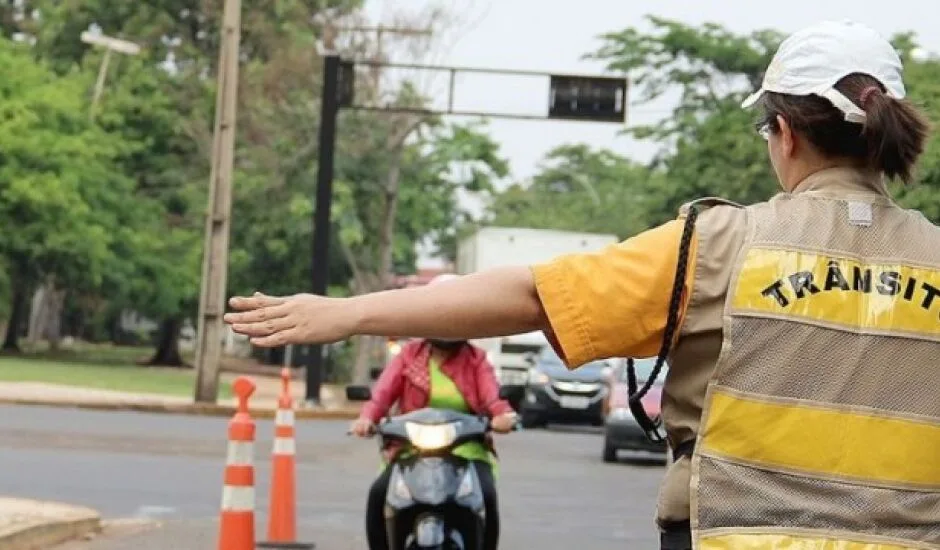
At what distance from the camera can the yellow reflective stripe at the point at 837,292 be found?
340 centimetres

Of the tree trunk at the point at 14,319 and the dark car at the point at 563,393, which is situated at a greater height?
the tree trunk at the point at 14,319

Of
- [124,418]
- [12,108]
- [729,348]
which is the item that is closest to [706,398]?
[729,348]

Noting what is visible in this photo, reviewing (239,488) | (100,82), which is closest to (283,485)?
(239,488)

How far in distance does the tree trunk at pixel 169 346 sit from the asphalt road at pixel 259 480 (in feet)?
114

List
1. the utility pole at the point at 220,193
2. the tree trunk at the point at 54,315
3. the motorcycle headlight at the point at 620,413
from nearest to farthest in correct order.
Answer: the motorcycle headlight at the point at 620,413 → the utility pole at the point at 220,193 → the tree trunk at the point at 54,315

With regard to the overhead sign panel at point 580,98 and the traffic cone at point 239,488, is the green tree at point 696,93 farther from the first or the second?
the traffic cone at point 239,488

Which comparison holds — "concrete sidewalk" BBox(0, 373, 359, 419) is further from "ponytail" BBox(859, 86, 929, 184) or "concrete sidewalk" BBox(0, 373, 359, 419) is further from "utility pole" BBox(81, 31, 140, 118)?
"ponytail" BBox(859, 86, 929, 184)

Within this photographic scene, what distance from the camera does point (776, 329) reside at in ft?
11.2

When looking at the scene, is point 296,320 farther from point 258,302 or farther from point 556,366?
point 556,366

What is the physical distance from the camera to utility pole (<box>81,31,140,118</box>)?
182ft

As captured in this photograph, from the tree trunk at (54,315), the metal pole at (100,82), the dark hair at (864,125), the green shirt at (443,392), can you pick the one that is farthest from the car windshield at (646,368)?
the tree trunk at (54,315)

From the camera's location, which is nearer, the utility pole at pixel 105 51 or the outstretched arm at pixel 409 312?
the outstretched arm at pixel 409 312

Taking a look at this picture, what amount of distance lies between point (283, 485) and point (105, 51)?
157 feet

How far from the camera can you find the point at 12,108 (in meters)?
55.2
